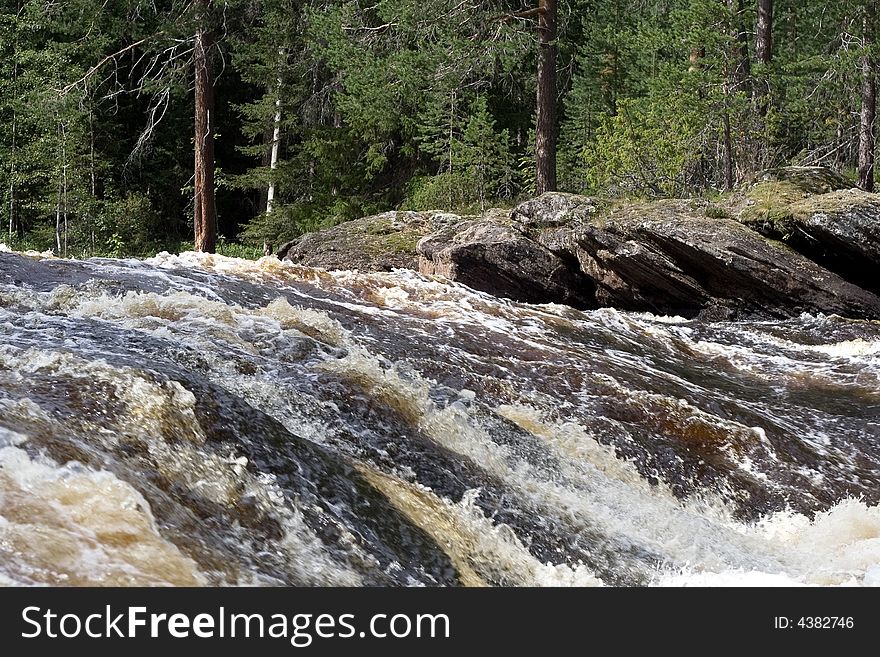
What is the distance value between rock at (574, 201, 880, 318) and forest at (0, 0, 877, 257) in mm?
2814

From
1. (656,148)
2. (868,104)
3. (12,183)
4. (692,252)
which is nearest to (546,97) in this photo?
(656,148)

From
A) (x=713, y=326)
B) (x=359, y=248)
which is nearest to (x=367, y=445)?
(x=713, y=326)

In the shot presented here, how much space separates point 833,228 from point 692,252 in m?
1.55

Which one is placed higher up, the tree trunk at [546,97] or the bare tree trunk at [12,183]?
the tree trunk at [546,97]

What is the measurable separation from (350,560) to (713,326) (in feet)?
24.8

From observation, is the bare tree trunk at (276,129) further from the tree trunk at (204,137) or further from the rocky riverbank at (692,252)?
the rocky riverbank at (692,252)

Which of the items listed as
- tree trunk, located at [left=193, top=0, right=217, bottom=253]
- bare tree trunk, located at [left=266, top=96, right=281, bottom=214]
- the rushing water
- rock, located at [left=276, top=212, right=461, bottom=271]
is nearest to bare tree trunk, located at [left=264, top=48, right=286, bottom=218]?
bare tree trunk, located at [left=266, top=96, right=281, bottom=214]

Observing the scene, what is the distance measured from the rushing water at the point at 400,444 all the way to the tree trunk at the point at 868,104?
7.91 m

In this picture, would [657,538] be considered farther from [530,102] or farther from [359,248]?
[530,102]

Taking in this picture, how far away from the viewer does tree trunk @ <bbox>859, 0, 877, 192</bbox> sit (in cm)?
1558

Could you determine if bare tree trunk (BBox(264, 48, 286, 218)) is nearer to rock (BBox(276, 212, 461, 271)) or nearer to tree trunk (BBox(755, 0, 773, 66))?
rock (BBox(276, 212, 461, 271))

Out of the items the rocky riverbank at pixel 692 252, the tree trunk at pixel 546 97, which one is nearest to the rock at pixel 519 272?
the rocky riverbank at pixel 692 252

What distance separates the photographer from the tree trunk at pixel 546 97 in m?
15.2

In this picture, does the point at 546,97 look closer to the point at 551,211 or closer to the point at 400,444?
the point at 551,211
